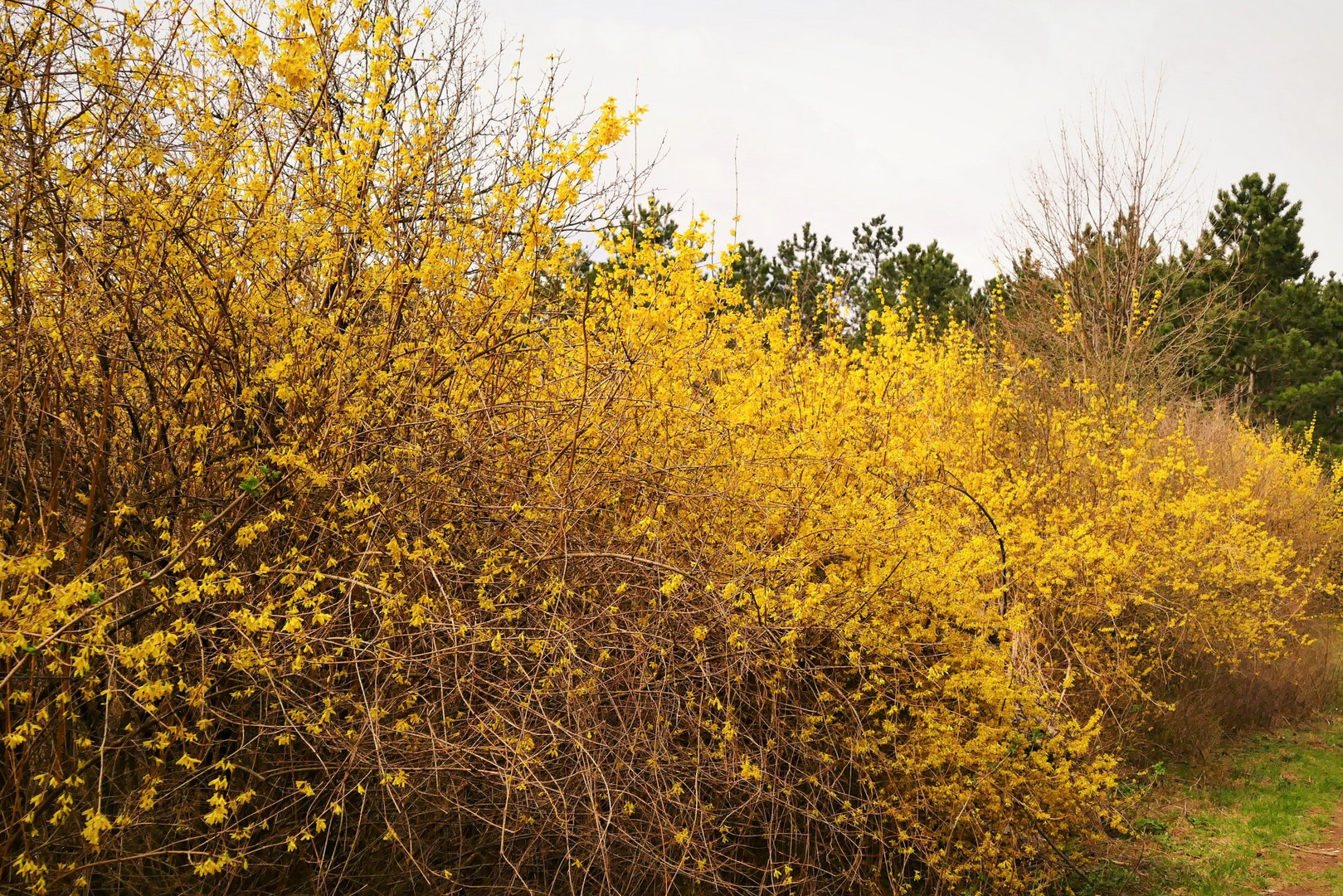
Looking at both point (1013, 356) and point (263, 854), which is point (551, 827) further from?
point (1013, 356)

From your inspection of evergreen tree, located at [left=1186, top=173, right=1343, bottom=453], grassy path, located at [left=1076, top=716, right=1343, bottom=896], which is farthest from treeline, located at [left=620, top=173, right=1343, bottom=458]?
grassy path, located at [left=1076, top=716, right=1343, bottom=896]

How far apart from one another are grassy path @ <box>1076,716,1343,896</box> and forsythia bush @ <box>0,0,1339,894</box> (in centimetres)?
79

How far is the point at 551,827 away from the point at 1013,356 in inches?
307

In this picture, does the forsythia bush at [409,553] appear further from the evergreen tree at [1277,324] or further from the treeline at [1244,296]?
the evergreen tree at [1277,324]

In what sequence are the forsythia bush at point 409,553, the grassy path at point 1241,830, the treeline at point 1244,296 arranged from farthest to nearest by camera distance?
1. the treeline at point 1244,296
2. the grassy path at point 1241,830
3. the forsythia bush at point 409,553

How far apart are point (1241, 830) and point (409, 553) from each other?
637cm

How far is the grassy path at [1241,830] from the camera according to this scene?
18.5ft

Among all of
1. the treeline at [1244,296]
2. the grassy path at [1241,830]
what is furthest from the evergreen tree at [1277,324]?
the grassy path at [1241,830]

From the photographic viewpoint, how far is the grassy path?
5641 mm

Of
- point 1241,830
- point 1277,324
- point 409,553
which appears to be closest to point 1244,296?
point 1277,324

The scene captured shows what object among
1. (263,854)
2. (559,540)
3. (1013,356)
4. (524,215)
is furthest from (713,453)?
(1013,356)

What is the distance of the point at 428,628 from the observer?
135 inches

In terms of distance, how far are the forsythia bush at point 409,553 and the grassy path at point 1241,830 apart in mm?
790

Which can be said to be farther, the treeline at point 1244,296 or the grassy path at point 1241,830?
the treeline at point 1244,296
